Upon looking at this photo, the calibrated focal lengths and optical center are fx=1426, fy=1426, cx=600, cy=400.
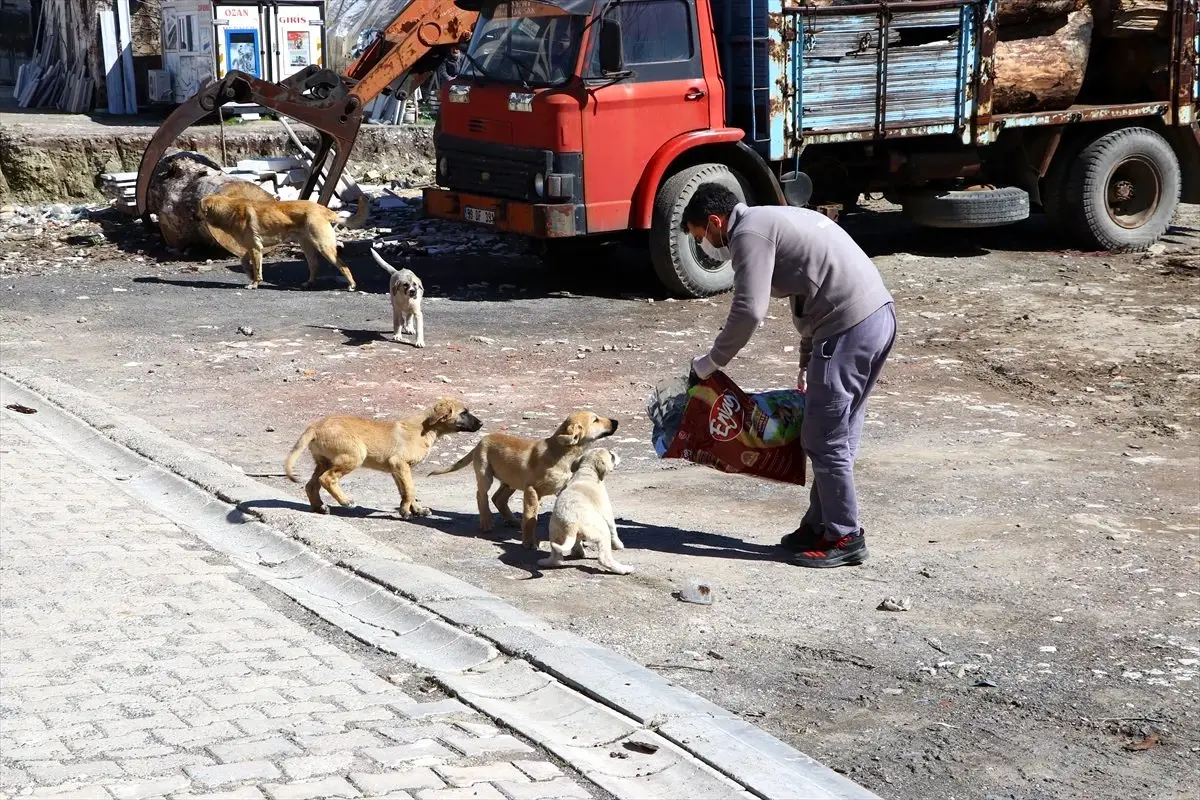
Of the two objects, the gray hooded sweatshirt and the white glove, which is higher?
the gray hooded sweatshirt

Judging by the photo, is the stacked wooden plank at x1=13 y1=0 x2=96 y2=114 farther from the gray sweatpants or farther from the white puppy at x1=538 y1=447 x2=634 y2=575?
the gray sweatpants

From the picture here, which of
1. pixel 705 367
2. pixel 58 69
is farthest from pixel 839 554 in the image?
pixel 58 69

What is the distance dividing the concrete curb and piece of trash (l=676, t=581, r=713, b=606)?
2.20 feet

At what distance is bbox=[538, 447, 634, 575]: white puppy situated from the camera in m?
5.69

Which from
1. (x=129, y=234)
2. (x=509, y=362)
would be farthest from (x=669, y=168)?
(x=129, y=234)

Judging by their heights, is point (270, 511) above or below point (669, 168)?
below

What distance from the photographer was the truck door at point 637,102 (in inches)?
456

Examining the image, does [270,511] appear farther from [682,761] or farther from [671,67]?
[671,67]

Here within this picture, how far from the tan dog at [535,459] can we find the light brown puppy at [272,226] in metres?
6.94

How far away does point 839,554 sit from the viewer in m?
6.04

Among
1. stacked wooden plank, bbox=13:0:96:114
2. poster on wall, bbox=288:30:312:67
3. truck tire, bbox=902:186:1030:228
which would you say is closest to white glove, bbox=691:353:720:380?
truck tire, bbox=902:186:1030:228

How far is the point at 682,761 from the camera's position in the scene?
4094 millimetres

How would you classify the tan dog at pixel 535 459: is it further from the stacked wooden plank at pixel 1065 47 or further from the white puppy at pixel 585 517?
the stacked wooden plank at pixel 1065 47

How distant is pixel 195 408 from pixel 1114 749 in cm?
609
